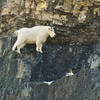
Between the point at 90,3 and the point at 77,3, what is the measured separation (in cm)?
36

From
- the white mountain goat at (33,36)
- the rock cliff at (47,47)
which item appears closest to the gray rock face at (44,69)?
the rock cliff at (47,47)

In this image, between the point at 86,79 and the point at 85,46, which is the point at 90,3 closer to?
the point at 85,46

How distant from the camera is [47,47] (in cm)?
1143

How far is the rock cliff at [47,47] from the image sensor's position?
1055 centimetres

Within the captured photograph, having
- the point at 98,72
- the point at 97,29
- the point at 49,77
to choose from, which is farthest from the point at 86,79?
the point at 97,29

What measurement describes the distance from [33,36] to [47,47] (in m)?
0.53

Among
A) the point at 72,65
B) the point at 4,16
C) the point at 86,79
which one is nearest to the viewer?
the point at 86,79

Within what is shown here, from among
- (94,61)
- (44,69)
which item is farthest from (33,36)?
(94,61)

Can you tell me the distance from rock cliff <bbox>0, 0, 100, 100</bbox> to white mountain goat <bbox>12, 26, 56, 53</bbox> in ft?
0.55

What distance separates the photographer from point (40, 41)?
11180 millimetres

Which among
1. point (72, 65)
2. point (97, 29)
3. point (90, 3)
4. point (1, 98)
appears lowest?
point (1, 98)

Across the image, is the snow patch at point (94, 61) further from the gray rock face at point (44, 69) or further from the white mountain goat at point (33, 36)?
the white mountain goat at point (33, 36)

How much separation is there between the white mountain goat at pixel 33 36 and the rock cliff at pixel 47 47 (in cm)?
17

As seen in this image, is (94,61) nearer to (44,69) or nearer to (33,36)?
(44,69)
